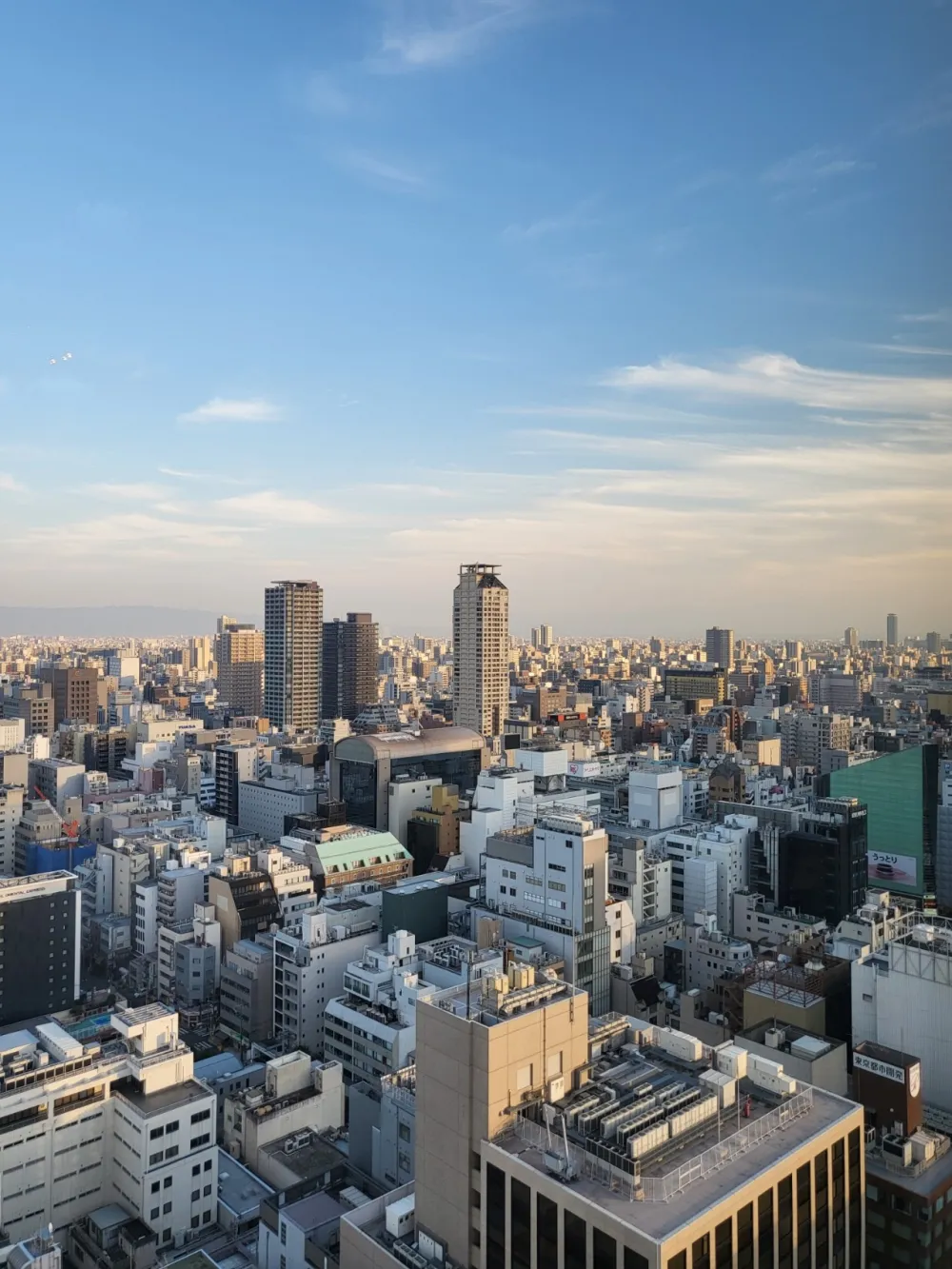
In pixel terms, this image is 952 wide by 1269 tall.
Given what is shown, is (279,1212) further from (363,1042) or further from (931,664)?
(931,664)

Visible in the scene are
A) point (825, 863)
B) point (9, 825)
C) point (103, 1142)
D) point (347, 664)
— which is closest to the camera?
point (103, 1142)

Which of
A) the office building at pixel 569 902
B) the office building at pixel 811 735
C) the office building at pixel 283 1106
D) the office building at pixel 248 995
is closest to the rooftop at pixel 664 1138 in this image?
the office building at pixel 283 1106

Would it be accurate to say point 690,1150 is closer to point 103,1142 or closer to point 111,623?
point 103,1142

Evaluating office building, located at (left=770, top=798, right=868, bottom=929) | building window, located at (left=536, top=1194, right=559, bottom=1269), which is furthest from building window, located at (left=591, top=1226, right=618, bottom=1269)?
office building, located at (left=770, top=798, right=868, bottom=929)

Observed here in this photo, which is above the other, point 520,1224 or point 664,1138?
point 664,1138

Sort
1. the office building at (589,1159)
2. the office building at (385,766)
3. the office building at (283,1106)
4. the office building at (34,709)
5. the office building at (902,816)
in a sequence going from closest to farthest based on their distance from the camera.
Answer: the office building at (589,1159) < the office building at (283,1106) < the office building at (902,816) < the office building at (385,766) < the office building at (34,709)

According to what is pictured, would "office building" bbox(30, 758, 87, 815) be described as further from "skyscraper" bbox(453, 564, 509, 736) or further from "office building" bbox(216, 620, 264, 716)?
"office building" bbox(216, 620, 264, 716)

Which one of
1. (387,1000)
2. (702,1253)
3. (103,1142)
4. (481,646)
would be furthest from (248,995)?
(481,646)

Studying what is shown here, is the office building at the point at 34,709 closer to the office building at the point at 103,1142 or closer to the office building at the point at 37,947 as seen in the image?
the office building at the point at 37,947
